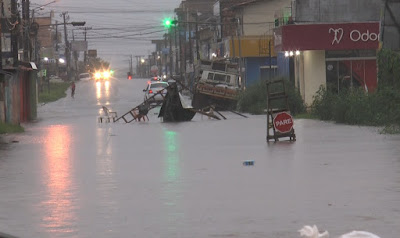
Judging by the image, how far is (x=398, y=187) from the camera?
53.2 ft

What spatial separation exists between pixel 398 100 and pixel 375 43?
1617cm

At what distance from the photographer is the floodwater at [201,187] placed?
12594 mm

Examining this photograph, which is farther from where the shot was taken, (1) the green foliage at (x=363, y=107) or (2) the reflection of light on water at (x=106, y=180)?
(1) the green foliage at (x=363, y=107)

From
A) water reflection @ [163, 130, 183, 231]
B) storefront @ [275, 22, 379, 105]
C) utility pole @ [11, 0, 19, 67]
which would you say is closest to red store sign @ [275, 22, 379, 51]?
storefront @ [275, 22, 379, 105]

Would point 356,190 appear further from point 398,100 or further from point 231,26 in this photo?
point 231,26

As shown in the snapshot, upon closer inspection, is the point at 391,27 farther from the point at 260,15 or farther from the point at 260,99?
the point at 260,15

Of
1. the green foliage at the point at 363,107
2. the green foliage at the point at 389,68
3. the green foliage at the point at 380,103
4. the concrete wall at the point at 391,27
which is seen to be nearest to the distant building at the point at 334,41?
the green foliage at the point at 363,107

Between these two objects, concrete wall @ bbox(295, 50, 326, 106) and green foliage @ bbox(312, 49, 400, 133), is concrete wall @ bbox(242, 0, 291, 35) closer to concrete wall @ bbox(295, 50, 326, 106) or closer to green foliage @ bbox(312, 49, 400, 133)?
concrete wall @ bbox(295, 50, 326, 106)

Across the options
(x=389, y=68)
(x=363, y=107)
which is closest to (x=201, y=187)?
(x=389, y=68)

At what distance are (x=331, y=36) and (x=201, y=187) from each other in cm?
3434

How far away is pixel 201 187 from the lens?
56.1ft

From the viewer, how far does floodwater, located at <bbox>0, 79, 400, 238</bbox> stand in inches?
496

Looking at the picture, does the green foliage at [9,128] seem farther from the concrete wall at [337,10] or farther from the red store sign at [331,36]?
the concrete wall at [337,10]

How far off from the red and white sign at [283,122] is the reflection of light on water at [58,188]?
5.66 meters
